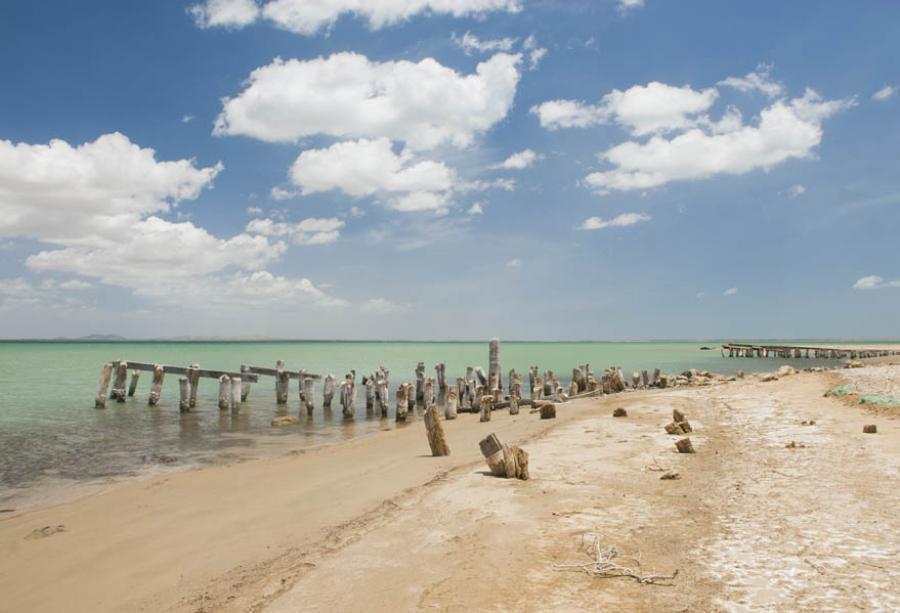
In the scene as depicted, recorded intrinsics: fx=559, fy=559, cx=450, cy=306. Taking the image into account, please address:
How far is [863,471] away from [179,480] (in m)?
11.4

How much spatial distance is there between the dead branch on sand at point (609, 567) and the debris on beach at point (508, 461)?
294 centimetres

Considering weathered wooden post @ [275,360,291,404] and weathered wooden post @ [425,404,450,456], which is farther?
weathered wooden post @ [275,360,291,404]

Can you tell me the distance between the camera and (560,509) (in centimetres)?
660

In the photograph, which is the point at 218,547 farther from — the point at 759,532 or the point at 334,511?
the point at 759,532

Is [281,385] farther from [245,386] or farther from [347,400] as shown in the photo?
[347,400]

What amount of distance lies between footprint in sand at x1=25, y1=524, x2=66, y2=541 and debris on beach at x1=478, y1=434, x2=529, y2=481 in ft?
20.1

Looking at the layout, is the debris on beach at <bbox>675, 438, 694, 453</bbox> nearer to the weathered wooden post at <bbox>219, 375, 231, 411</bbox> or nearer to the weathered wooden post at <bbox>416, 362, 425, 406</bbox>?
the weathered wooden post at <bbox>416, 362, 425, 406</bbox>

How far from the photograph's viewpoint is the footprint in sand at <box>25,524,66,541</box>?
24.8 feet

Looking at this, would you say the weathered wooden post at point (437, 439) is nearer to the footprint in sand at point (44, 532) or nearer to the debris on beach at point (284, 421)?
the footprint in sand at point (44, 532)

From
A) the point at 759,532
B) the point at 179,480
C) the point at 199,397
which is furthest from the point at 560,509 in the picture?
the point at 199,397

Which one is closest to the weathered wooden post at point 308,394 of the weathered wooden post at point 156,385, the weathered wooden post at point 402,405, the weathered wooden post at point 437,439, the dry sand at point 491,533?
the weathered wooden post at point 402,405

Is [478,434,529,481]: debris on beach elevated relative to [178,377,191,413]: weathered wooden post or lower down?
elevated

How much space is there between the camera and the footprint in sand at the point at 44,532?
7.55m

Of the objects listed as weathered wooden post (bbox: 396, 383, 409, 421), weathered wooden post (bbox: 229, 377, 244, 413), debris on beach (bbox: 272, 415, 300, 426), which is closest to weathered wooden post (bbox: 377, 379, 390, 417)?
weathered wooden post (bbox: 396, 383, 409, 421)
